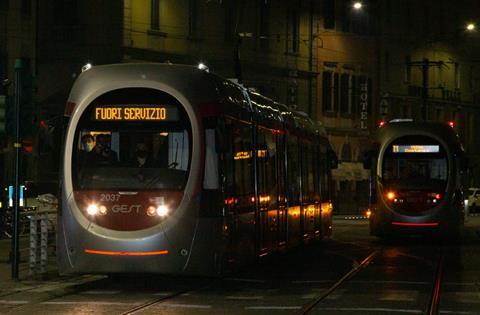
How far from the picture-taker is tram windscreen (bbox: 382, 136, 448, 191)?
3050 cm

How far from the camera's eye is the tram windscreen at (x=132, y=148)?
16.9 m

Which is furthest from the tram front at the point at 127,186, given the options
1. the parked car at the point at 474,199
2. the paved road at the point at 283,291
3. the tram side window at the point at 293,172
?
the parked car at the point at 474,199

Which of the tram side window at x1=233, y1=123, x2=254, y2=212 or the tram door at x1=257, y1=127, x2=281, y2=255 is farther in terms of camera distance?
the tram door at x1=257, y1=127, x2=281, y2=255

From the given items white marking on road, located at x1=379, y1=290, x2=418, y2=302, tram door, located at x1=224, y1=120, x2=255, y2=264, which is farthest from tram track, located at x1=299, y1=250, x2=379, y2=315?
tram door, located at x1=224, y1=120, x2=255, y2=264

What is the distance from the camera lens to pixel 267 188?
2138 centimetres

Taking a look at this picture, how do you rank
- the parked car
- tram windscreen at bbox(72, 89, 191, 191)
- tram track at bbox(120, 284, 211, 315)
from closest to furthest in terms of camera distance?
tram track at bbox(120, 284, 211, 315)
tram windscreen at bbox(72, 89, 191, 191)
the parked car

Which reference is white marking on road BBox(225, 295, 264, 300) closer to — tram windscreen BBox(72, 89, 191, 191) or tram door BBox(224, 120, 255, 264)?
tram door BBox(224, 120, 255, 264)

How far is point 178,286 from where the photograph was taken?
18531mm

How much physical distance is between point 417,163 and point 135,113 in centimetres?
1482

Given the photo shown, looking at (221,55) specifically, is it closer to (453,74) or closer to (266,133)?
(453,74)

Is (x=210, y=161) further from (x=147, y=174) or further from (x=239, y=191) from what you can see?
(x=239, y=191)

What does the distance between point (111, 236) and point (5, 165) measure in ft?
106

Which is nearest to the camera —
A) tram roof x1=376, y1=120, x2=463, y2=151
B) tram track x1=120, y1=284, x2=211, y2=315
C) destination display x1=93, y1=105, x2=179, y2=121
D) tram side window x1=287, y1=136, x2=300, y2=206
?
tram track x1=120, y1=284, x2=211, y2=315

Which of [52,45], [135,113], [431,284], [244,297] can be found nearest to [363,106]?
[52,45]
